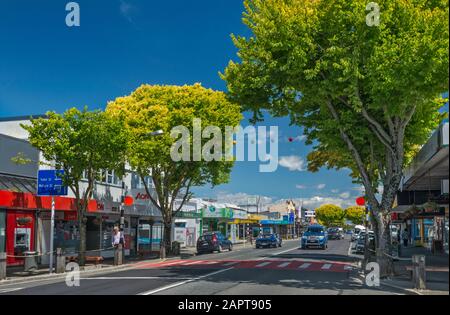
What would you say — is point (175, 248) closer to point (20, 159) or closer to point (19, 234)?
point (19, 234)

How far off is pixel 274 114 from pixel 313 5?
5132 mm

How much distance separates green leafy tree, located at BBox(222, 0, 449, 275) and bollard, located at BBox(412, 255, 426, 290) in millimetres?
3546

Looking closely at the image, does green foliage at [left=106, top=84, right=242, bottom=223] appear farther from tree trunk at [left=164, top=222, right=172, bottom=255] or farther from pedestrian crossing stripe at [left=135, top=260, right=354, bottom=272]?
pedestrian crossing stripe at [left=135, top=260, right=354, bottom=272]

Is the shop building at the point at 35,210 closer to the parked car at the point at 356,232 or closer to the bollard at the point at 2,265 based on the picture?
the bollard at the point at 2,265

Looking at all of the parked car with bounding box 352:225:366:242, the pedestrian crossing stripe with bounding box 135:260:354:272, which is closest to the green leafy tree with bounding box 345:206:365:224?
the parked car with bounding box 352:225:366:242

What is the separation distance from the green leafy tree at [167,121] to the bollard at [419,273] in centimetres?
1796

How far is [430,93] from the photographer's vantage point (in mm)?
16328

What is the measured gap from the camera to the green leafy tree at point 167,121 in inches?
1261

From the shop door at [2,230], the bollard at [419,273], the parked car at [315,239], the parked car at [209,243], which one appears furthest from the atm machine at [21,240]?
the parked car at [315,239]

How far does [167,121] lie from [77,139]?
8875 mm

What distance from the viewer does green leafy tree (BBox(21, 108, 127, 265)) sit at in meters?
23.9

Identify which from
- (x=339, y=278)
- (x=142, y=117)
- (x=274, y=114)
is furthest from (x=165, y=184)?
(x=339, y=278)
